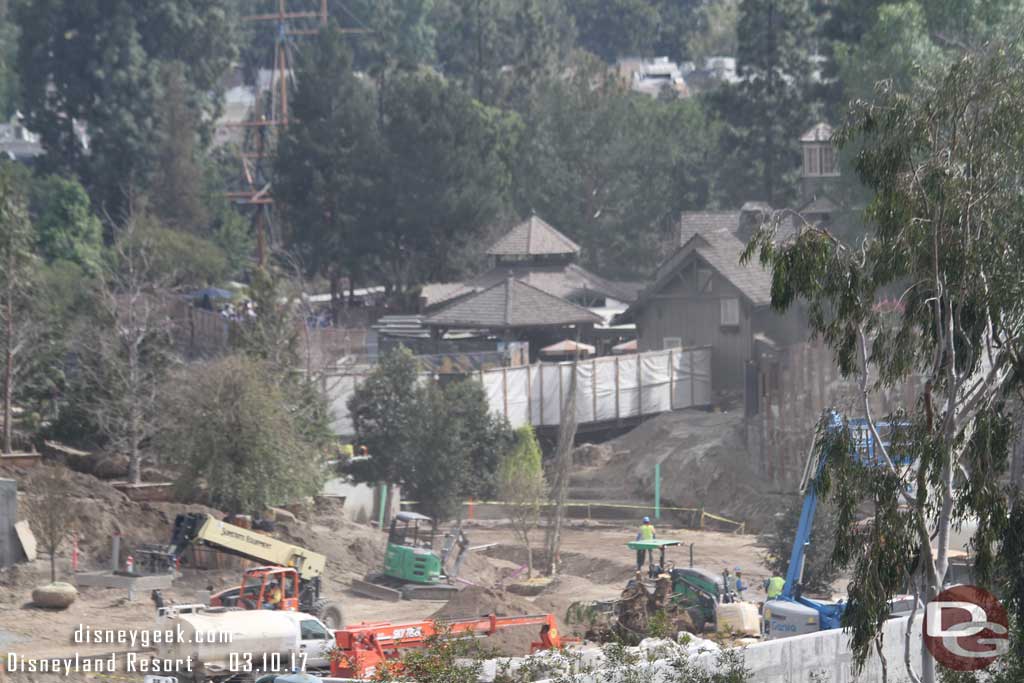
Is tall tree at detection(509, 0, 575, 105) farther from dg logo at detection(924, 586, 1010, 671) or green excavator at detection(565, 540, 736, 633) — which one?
dg logo at detection(924, 586, 1010, 671)

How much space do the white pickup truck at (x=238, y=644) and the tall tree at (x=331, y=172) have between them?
5043 centimetres

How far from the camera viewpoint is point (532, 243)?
72.1 m

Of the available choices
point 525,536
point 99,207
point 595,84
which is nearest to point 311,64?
point 99,207

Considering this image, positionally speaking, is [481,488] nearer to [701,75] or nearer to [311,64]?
[311,64]

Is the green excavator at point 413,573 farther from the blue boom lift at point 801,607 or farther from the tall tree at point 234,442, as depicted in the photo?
the blue boom lift at point 801,607

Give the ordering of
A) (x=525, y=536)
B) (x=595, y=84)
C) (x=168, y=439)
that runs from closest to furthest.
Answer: (x=168, y=439)
(x=525, y=536)
(x=595, y=84)

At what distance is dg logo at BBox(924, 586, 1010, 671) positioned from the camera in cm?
1909

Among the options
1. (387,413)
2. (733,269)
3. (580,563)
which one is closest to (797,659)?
(580,563)

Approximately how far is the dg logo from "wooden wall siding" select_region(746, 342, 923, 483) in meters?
24.5

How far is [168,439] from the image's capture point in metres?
38.2

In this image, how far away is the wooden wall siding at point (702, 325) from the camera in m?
58.9

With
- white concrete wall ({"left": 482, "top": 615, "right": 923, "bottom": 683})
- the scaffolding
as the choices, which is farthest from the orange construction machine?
the scaffolding

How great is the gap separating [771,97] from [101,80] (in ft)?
112

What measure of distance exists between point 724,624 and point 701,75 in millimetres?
→ 125751
